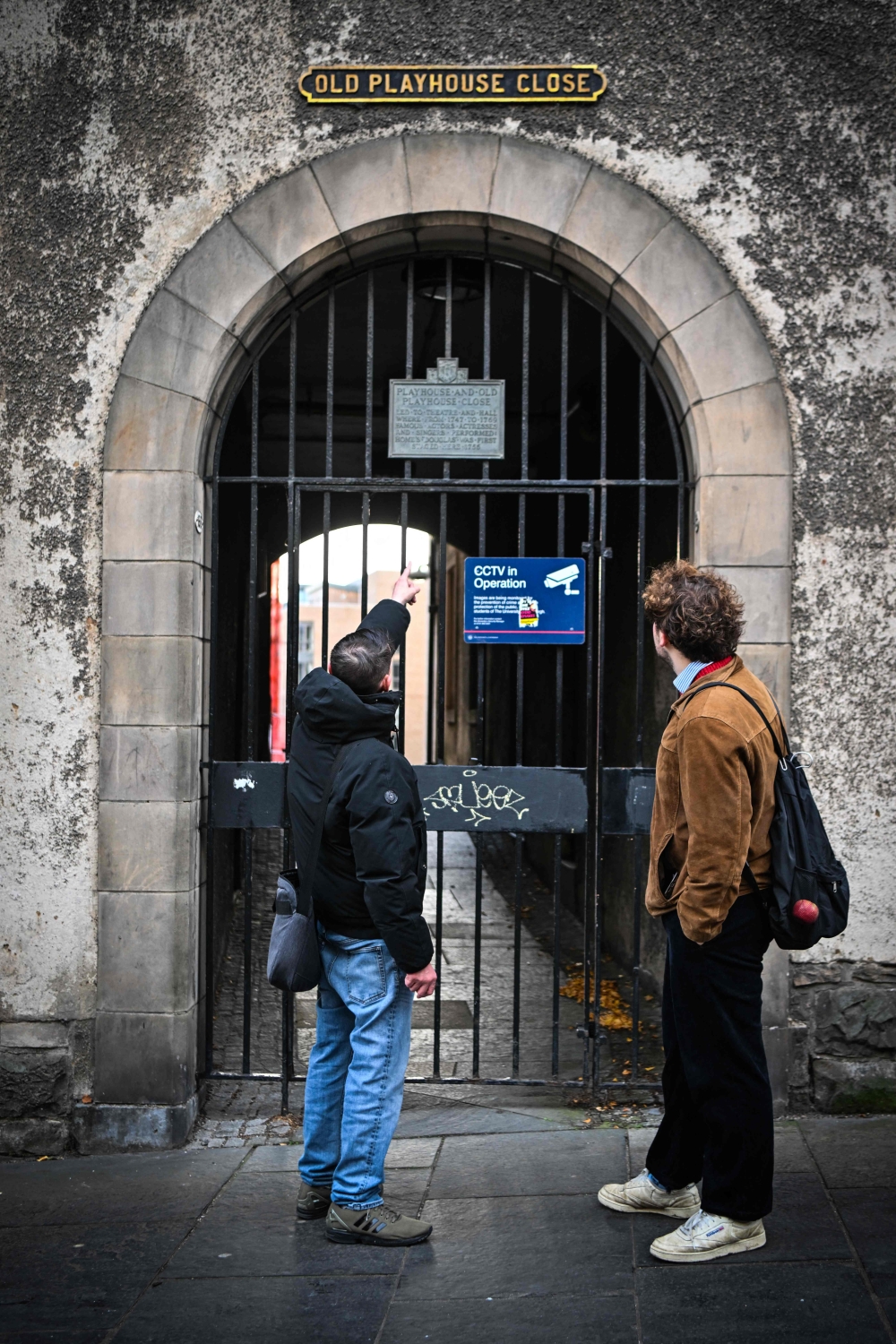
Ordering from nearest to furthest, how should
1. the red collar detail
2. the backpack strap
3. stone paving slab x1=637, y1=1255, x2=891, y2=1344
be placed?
stone paving slab x1=637, y1=1255, x2=891, y2=1344 < the backpack strap < the red collar detail

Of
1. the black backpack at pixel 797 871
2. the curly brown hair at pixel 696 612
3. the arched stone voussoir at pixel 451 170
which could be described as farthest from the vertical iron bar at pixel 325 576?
the black backpack at pixel 797 871

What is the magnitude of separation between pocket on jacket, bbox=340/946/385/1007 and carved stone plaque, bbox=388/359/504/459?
2.16m

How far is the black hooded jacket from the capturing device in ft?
10.7

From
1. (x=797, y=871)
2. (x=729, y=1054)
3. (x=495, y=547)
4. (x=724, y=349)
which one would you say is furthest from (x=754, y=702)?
(x=495, y=547)

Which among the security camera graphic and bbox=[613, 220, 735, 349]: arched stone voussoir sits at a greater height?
bbox=[613, 220, 735, 349]: arched stone voussoir

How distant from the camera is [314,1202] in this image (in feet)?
11.9

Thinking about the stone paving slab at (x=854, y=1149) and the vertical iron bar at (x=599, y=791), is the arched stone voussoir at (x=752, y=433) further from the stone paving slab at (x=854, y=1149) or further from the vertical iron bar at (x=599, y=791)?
the stone paving slab at (x=854, y=1149)

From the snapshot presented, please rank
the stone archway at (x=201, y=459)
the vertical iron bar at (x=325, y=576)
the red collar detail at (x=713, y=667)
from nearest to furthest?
the red collar detail at (x=713, y=667)
the stone archway at (x=201, y=459)
the vertical iron bar at (x=325, y=576)

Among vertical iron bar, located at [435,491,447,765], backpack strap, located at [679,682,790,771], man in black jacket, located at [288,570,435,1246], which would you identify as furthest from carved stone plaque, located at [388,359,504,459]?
backpack strap, located at [679,682,790,771]

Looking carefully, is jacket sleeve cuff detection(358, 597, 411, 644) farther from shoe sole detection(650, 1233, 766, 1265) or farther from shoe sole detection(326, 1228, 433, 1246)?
shoe sole detection(650, 1233, 766, 1265)

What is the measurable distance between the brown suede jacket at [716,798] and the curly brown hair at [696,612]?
0.30 feet

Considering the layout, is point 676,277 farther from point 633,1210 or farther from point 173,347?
point 633,1210

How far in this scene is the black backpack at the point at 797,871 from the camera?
3.12m

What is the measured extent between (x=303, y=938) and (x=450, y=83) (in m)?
3.29
